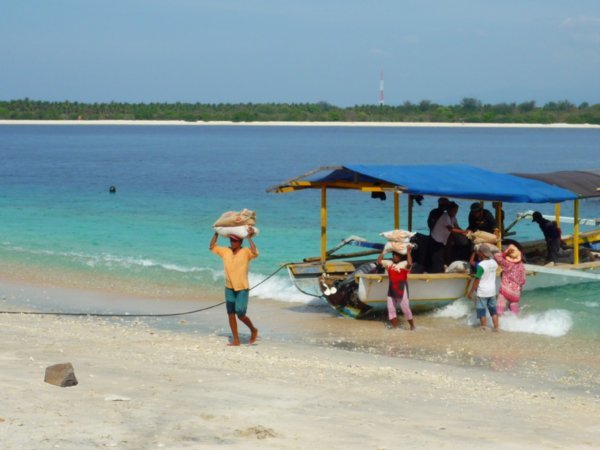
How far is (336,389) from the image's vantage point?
970 cm

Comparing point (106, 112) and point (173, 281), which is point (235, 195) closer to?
point (173, 281)

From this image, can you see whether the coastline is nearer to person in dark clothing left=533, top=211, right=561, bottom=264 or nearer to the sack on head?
person in dark clothing left=533, top=211, right=561, bottom=264

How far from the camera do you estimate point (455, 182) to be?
14.6 meters

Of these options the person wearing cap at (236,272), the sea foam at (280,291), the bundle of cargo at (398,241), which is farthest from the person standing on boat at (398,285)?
the sea foam at (280,291)

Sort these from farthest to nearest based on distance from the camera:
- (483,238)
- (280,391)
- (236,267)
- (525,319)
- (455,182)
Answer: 1. (455,182)
2. (525,319)
3. (483,238)
4. (236,267)
5. (280,391)

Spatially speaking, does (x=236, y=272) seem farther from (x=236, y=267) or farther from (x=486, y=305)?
(x=486, y=305)

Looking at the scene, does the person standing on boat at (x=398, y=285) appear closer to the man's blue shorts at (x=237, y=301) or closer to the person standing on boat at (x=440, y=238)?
the person standing on boat at (x=440, y=238)

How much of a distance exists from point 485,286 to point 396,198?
2.52 metres

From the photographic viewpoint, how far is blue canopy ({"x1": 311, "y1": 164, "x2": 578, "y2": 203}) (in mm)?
14062

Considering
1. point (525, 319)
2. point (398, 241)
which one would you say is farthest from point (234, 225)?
point (525, 319)

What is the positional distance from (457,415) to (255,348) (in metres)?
3.66

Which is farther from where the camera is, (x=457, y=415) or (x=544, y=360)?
(x=544, y=360)

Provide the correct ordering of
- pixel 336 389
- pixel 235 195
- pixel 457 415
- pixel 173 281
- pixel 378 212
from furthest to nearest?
pixel 235 195 < pixel 378 212 < pixel 173 281 < pixel 336 389 < pixel 457 415

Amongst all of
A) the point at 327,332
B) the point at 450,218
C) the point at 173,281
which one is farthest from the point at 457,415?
the point at 173,281
